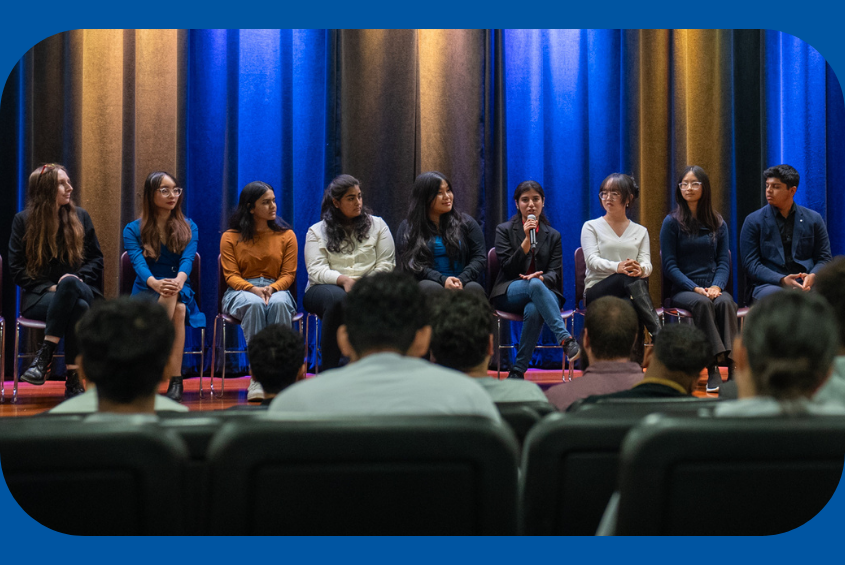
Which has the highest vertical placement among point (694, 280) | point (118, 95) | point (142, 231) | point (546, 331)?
point (118, 95)

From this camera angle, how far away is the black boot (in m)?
3.53

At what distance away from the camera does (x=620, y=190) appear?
4227mm

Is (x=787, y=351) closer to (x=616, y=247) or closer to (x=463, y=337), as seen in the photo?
(x=463, y=337)

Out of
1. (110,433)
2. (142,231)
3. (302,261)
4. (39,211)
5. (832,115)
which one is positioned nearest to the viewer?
(110,433)

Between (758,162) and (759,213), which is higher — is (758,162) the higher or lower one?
the higher one

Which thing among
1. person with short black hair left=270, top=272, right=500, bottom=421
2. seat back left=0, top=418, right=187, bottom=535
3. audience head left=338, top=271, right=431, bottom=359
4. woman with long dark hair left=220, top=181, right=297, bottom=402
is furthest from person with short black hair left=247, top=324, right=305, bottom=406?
woman with long dark hair left=220, top=181, right=297, bottom=402

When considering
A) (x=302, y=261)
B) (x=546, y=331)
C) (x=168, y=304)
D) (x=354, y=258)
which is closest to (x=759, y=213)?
(x=546, y=331)

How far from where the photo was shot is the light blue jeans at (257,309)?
3.79 meters

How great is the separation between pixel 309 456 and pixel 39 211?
3.12m

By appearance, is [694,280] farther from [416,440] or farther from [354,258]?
[416,440]

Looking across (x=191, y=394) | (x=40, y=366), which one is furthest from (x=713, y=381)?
(x=40, y=366)

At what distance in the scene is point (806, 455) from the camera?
1.17 meters

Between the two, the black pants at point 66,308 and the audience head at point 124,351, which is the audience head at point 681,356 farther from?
the black pants at point 66,308

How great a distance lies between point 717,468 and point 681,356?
771 mm
